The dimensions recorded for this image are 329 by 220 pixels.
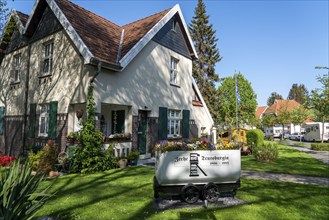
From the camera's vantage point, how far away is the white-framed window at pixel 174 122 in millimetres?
16609

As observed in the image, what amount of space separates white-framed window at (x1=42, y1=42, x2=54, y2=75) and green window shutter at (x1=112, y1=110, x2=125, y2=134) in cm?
422

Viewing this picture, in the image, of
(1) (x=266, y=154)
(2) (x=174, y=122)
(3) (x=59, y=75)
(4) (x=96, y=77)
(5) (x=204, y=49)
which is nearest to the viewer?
(4) (x=96, y=77)

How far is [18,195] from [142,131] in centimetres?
1081

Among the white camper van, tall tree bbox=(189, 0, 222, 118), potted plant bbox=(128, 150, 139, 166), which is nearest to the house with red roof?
potted plant bbox=(128, 150, 139, 166)

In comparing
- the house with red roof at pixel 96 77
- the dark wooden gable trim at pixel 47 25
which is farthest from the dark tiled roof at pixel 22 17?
the dark wooden gable trim at pixel 47 25

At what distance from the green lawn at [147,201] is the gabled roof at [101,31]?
5.38 meters

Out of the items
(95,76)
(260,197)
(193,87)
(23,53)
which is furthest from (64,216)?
(193,87)

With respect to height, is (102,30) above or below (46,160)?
above

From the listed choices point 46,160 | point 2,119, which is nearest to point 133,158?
point 46,160

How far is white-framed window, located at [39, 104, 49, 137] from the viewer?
13523 mm

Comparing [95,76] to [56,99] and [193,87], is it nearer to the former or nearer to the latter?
[56,99]

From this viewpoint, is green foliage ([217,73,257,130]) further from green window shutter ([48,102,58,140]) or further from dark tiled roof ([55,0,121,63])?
green window shutter ([48,102,58,140])

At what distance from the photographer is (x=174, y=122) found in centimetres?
1706

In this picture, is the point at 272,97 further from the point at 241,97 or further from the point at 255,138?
the point at 255,138
